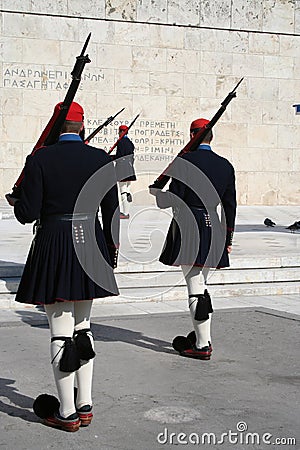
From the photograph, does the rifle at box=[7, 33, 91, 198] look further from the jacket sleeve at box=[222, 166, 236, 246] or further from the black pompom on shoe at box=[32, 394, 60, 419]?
the jacket sleeve at box=[222, 166, 236, 246]

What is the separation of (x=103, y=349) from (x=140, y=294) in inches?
88.4

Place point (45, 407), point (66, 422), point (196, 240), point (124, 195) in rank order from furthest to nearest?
1. point (124, 195)
2. point (196, 240)
3. point (45, 407)
4. point (66, 422)

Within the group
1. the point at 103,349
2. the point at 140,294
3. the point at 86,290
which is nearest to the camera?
the point at 86,290

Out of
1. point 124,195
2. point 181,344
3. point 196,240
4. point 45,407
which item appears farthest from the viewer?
point 124,195

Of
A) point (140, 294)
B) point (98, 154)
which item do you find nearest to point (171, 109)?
point (140, 294)

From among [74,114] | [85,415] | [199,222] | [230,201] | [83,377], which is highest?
[74,114]

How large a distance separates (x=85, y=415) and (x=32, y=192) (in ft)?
3.80

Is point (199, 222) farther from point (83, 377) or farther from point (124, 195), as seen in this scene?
point (124, 195)

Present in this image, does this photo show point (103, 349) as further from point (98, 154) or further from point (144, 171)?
point (144, 171)

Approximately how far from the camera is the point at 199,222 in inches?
219

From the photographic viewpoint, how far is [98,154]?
13.5ft

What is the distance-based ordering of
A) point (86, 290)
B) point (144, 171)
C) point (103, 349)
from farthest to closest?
A: point (144, 171), point (103, 349), point (86, 290)

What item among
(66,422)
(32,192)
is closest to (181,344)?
(66,422)

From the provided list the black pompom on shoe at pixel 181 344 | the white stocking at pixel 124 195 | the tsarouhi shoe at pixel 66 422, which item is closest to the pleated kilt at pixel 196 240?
the black pompom on shoe at pixel 181 344
